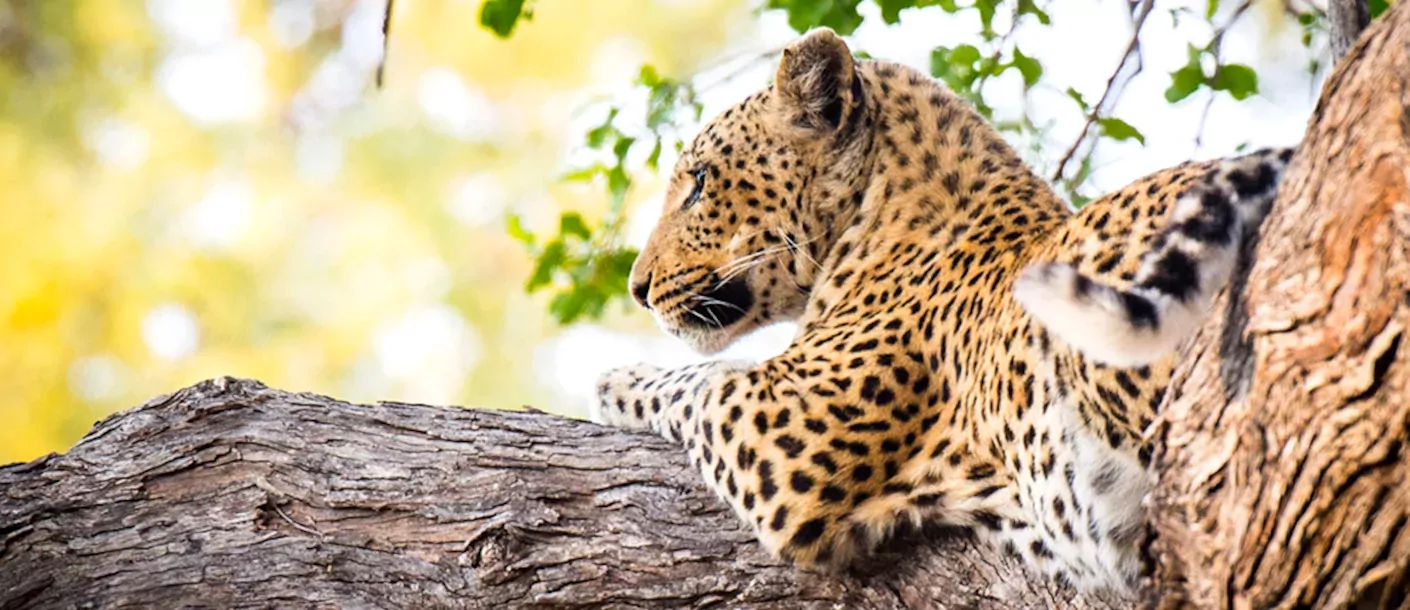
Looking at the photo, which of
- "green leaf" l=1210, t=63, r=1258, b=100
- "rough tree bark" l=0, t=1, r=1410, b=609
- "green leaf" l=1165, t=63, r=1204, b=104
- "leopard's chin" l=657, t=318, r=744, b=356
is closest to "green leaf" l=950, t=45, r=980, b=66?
"green leaf" l=1165, t=63, r=1204, b=104

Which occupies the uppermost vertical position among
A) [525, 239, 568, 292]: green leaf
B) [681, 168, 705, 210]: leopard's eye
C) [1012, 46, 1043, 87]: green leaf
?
[525, 239, 568, 292]: green leaf

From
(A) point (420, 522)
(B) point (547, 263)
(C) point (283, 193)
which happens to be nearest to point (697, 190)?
(B) point (547, 263)

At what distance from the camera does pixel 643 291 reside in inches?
228

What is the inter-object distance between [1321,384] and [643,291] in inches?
139

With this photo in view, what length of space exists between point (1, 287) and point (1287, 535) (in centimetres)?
1594

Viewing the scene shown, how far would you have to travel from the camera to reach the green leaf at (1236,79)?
5449 mm

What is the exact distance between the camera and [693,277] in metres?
5.59

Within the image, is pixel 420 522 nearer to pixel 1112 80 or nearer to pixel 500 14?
pixel 500 14

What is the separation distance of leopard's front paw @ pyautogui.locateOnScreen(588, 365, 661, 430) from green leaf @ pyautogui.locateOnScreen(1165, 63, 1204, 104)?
2118 millimetres

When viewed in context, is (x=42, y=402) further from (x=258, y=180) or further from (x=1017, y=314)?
(x=1017, y=314)

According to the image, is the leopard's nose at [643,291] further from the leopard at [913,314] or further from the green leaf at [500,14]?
the green leaf at [500,14]

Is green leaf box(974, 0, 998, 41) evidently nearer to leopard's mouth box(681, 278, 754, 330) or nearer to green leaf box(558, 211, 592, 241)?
leopard's mouth box(681, 278, 754, 330)

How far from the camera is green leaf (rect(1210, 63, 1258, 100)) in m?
5.45

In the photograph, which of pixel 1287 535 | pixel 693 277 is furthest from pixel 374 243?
pixel 1287 535
